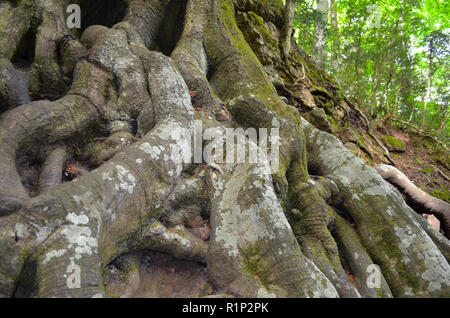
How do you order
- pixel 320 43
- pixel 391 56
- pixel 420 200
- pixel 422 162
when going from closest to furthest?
pixel 420 200 → pixel 422 162 → pixel 391 56 → pixel 320 43

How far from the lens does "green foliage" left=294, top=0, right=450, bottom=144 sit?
919cm

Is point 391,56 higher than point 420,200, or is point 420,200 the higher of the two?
point 391,56

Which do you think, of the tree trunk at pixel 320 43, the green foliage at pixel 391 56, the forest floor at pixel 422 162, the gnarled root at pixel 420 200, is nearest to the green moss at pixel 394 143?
the forest floor at pixel 422 162

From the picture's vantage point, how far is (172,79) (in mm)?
3215

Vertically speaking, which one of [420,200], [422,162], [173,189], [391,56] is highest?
[391,56]

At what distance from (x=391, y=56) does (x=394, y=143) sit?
3.11m

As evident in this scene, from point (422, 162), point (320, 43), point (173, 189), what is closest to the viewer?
point (173, 189)

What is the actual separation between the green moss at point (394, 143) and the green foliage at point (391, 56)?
1247 millimetres

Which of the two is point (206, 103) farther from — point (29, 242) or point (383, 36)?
point (383, 36)

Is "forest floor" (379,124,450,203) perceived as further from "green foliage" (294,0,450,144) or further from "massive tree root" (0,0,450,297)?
"massive tree root" (0,0,450,297)

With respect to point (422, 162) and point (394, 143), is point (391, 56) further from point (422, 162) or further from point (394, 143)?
point (422, 162)

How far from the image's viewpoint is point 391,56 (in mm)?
9250

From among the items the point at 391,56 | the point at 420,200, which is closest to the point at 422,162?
the point at 391,56

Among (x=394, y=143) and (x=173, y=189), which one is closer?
(x=173, y=189)
